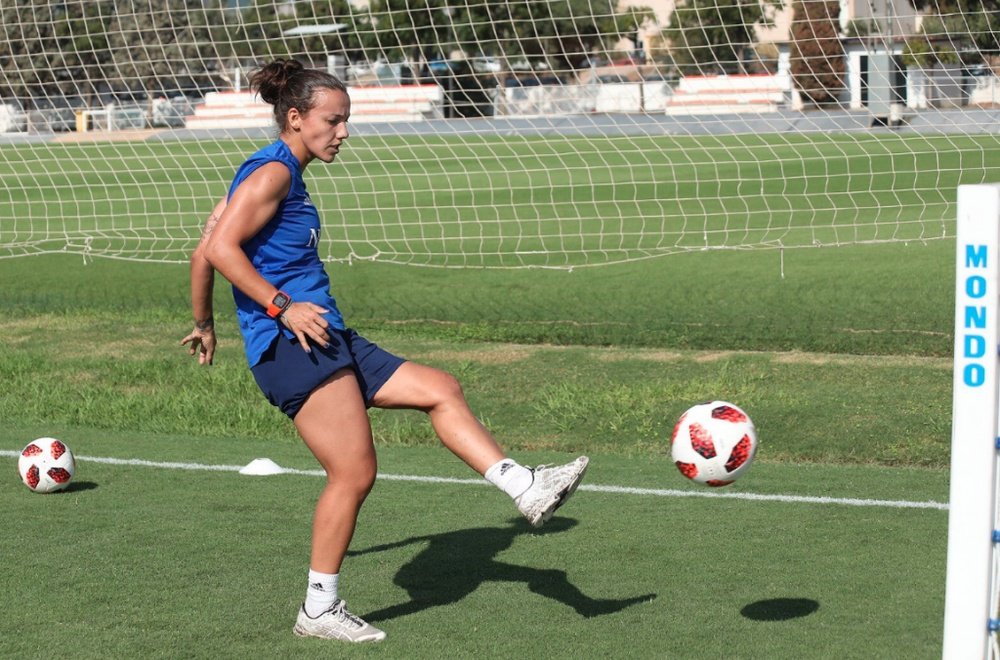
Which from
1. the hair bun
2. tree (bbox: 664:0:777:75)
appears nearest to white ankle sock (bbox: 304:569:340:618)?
the hair bun

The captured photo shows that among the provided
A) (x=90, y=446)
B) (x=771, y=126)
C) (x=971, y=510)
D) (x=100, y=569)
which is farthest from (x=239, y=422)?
(x=771, y=126)

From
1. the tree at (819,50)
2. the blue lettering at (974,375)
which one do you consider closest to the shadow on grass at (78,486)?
the blue lettering at (974,375)

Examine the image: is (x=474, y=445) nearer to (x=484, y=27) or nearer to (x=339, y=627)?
(x=339, y=627)

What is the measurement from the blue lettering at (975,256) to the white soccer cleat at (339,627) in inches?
97.2

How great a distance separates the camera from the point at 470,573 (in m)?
5.73

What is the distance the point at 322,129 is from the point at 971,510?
2529 mm

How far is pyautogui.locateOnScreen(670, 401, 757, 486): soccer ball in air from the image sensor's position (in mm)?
4910

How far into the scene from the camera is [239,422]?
30.8ft

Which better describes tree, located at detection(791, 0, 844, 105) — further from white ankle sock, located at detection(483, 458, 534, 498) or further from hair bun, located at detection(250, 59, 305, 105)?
white ankle sock, located at detection(483, 458, 534, 498)

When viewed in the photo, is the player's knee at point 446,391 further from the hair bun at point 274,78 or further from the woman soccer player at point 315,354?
the hair bun at point 274,78

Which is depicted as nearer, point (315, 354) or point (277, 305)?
point (277, 305)

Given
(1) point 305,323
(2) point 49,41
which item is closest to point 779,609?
(1) point 305,323

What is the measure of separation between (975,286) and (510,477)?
6.01 feet

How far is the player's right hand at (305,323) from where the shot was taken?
4691 mm
